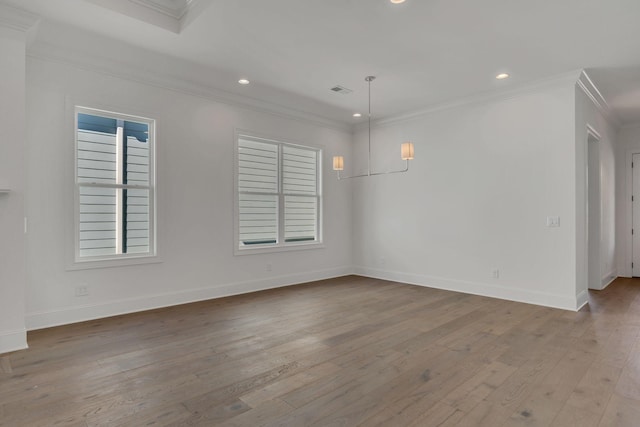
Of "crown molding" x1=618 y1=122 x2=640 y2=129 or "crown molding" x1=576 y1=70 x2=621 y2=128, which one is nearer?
"crown molding" x1=576 y1=70 x2=621 y2=128

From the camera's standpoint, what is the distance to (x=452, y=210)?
5465 mm

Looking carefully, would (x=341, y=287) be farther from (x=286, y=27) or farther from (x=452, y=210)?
(x=286, y=27)

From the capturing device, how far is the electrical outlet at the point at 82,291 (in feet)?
12.5

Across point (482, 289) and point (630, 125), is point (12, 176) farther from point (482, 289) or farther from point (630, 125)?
point (630, 125)

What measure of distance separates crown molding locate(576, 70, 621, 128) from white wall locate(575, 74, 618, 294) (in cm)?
2

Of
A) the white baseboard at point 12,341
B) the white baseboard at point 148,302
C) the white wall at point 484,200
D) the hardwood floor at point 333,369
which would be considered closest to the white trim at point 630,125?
the white wall at point 484,200

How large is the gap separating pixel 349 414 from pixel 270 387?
Result: 24.1 inches

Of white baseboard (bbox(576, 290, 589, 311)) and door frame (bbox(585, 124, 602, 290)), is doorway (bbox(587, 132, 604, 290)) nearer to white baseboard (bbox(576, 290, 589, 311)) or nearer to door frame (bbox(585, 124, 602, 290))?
door frame (bbox(585, 124, 602, 290))

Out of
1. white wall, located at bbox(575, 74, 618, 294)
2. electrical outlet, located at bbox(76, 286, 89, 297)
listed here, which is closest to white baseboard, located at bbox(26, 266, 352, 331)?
electrical outlet, located at bbox(76, 286, 89, 297)

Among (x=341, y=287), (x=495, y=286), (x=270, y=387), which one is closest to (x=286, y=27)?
(x=270, y=387)

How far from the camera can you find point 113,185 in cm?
410

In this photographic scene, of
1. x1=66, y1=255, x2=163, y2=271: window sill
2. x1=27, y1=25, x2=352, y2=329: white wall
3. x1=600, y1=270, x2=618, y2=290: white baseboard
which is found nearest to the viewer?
x1=27, y1=25, x2=352, y2=329: white wall

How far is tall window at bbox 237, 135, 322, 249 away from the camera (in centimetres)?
538

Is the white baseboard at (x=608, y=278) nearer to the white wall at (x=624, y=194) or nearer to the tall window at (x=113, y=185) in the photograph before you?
the white wall at (x=624, y=194)
